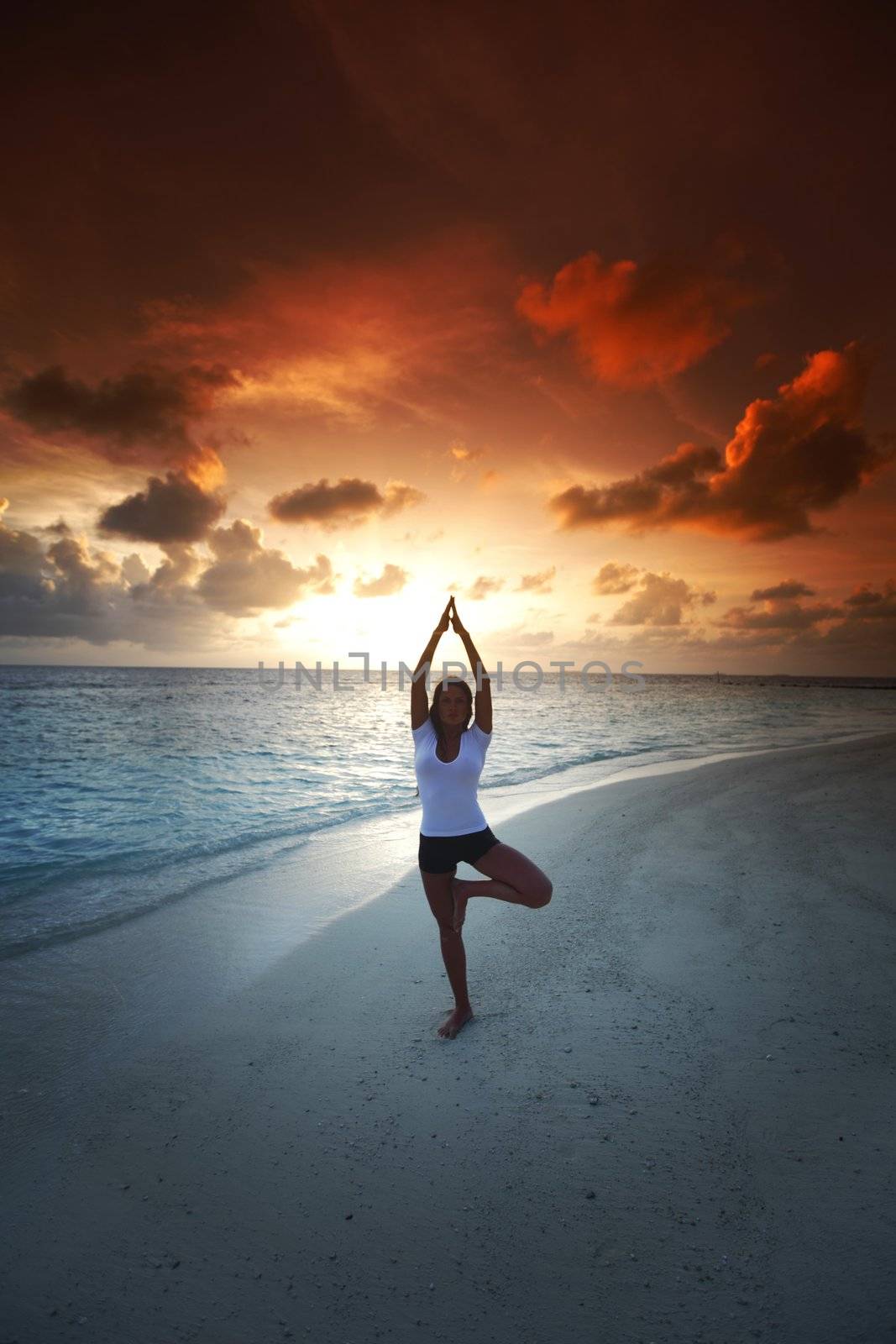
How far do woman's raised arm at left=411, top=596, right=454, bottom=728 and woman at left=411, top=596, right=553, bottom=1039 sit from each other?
1 centimetres

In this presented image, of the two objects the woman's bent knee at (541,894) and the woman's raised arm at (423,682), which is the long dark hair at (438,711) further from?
the woman's bent knee at (541,894)

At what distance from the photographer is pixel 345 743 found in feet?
81.7

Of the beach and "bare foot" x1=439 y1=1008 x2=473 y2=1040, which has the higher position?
"bare foot" x1=439 y1=1008 x2=473 y2=1040

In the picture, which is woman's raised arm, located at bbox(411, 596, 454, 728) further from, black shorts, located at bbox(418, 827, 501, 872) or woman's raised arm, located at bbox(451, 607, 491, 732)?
black shorts, located at bbox(418, 827, 501, 872)

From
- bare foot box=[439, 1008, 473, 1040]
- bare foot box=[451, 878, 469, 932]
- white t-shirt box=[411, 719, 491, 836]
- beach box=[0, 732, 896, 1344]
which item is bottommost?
beach box=[0, 732, 896, 1344]

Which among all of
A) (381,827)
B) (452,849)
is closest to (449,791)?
(452,849)

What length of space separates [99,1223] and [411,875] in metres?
5.27

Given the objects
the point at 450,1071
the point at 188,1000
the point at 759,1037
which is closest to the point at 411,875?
the point at 188,1000

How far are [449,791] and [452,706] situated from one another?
2.03ft

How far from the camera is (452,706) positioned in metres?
4.42

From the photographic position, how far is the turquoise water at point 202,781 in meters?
8.32

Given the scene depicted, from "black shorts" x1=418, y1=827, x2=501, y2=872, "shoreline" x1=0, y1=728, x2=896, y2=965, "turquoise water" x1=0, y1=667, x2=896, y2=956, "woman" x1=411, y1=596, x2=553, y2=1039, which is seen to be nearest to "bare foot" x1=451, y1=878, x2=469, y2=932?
"woman" x1=411, y1=596, x2=553, y2=1039

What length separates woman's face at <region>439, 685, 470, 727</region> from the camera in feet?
14.4

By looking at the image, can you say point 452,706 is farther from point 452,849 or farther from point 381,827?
point 381,827
